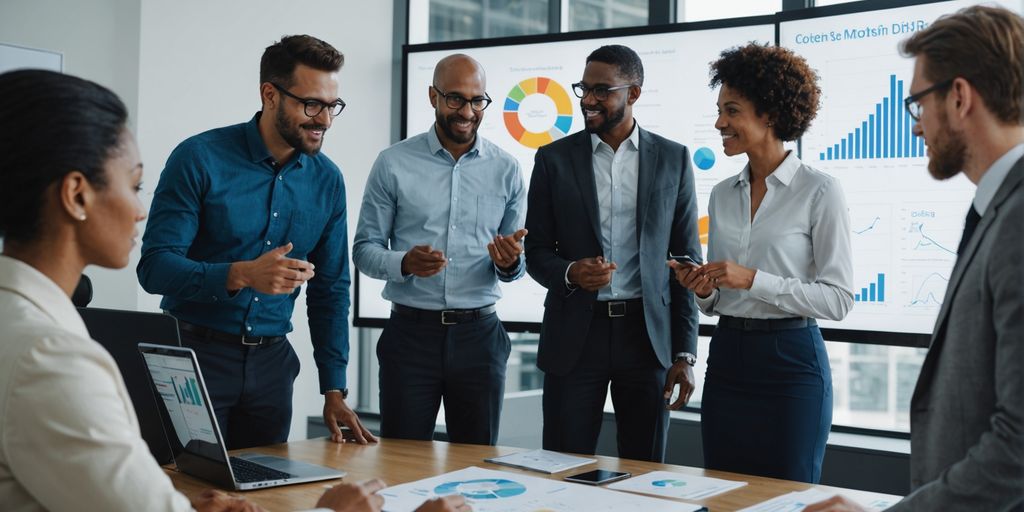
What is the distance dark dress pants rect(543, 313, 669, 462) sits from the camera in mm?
3004

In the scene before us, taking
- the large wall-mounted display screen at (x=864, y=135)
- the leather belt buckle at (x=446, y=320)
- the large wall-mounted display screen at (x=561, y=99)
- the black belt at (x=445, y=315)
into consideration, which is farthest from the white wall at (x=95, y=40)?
the large wall-mounted display screen at (x=864, y=135)

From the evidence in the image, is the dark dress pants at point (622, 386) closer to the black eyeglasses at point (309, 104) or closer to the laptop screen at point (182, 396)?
the black eyeglasses at point (309, 104)

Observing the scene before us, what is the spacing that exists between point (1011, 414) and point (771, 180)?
155 centimetres

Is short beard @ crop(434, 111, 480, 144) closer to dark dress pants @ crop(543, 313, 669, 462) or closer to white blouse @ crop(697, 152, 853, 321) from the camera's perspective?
dark dress pants @ crop(543, 313, 669, 462)

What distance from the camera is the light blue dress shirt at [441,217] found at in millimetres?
3248

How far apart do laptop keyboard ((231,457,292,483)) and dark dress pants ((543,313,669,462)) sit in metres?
1.14

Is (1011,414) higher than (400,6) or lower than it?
lower

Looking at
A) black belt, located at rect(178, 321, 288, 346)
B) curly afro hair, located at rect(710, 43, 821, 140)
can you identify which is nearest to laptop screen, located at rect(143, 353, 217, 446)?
black belt, located at rect(178, 321, 288, 346)

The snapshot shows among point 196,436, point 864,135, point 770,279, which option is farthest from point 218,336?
point 864,135

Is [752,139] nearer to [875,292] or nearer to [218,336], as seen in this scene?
[875,292]

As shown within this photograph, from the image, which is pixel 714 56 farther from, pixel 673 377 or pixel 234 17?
pixel 234 17

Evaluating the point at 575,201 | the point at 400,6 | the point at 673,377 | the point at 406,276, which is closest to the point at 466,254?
the point at 406,276

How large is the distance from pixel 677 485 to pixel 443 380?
1.30 meters

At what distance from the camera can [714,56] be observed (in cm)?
404
